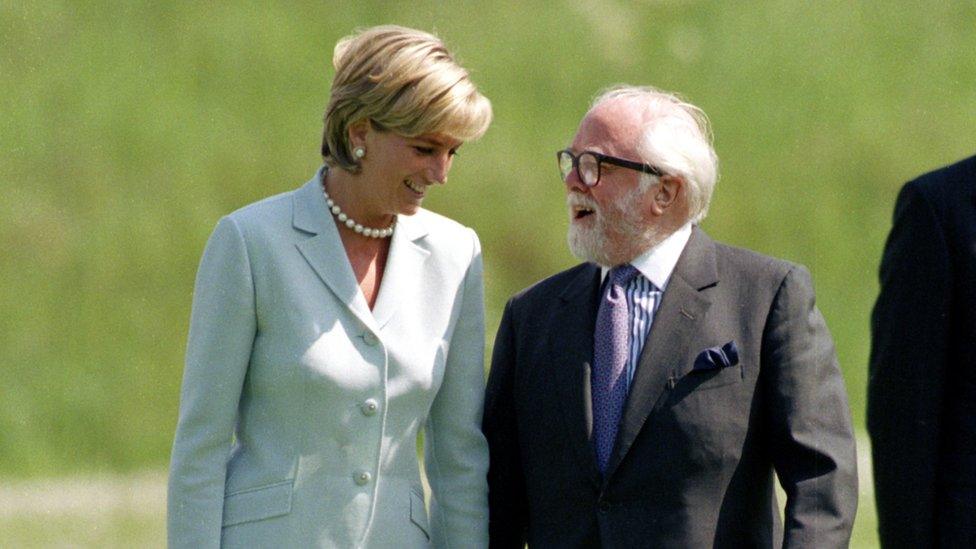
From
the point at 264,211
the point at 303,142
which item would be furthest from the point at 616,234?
the point at 303,142

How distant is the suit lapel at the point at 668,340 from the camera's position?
3.45m

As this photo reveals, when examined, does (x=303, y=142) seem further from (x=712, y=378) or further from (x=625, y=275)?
(x=712, y=378)

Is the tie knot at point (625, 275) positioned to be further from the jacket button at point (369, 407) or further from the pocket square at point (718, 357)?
the jacket button at point (369, 407)

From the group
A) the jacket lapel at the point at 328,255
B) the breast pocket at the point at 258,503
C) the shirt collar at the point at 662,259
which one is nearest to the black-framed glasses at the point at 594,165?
the shirt collar at the point at 662,259

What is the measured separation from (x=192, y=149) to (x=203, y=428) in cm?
636

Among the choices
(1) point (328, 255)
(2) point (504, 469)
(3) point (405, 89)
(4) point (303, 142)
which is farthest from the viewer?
(4) point (303, 142)

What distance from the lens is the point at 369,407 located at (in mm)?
3416

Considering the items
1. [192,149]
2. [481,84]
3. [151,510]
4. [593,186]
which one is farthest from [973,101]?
[593,186]

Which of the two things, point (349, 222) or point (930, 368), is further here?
point (349, 222)

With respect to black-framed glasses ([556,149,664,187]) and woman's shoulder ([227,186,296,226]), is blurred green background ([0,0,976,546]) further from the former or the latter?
black-framed glasses ([556,149,664,187])

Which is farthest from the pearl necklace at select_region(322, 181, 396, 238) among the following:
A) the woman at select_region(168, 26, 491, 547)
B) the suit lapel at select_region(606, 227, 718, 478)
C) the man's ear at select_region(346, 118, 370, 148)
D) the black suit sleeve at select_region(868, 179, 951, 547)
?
the black suit sleeve at select_region(868, 179, 951, 547)

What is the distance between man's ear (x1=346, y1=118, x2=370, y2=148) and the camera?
11.4 ft

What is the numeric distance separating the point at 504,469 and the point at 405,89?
2.92ft

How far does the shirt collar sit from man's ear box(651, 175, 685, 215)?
7 cm
